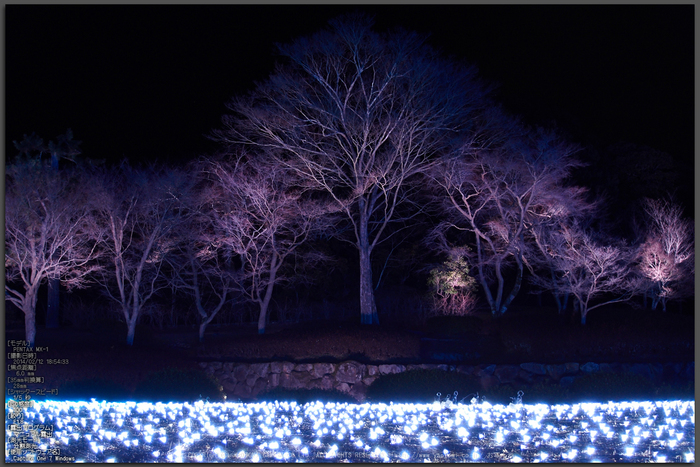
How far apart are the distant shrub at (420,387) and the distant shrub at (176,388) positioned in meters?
3.15

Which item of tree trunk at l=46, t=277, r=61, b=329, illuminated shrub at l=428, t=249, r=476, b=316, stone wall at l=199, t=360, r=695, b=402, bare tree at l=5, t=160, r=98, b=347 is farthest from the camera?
tree trunk at l=46, t=277, r=61, b=329

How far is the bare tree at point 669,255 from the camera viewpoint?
17.6 metres

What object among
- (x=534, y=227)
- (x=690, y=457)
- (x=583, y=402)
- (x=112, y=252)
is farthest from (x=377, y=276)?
(x=690, y=457)

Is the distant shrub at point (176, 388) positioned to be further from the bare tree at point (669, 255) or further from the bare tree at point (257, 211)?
the bare tree at point (669, 255)

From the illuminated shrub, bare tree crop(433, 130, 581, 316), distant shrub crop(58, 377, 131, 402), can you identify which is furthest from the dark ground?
bare tree crop(433, 130, 581, 316)

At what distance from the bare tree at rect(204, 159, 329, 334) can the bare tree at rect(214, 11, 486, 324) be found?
0.71 metres

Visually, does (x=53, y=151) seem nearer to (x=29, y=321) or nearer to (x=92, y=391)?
(x=29, y=321)

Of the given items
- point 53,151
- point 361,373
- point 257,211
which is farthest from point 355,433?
point 53,151

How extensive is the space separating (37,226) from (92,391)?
19.0 ft

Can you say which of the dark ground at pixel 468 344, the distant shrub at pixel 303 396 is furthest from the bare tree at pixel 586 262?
the distant shrub at pixel 303 396

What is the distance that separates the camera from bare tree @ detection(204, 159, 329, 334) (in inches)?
663

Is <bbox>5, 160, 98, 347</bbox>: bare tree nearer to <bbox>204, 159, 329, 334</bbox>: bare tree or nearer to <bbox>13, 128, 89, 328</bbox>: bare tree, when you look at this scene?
<bbox>204, 159, 329, 334</bbox>: bare tree

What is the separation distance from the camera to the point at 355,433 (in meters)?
7.52

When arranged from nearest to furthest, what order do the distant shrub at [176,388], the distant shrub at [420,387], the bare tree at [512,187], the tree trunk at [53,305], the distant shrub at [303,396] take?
1. the distant shrub at [176,388]
2. the distant shrub at [420,387]
3. the distant shrub at [303,396]
4. the bare tree at [512,187]
5. the tree trunk at [53,305]
